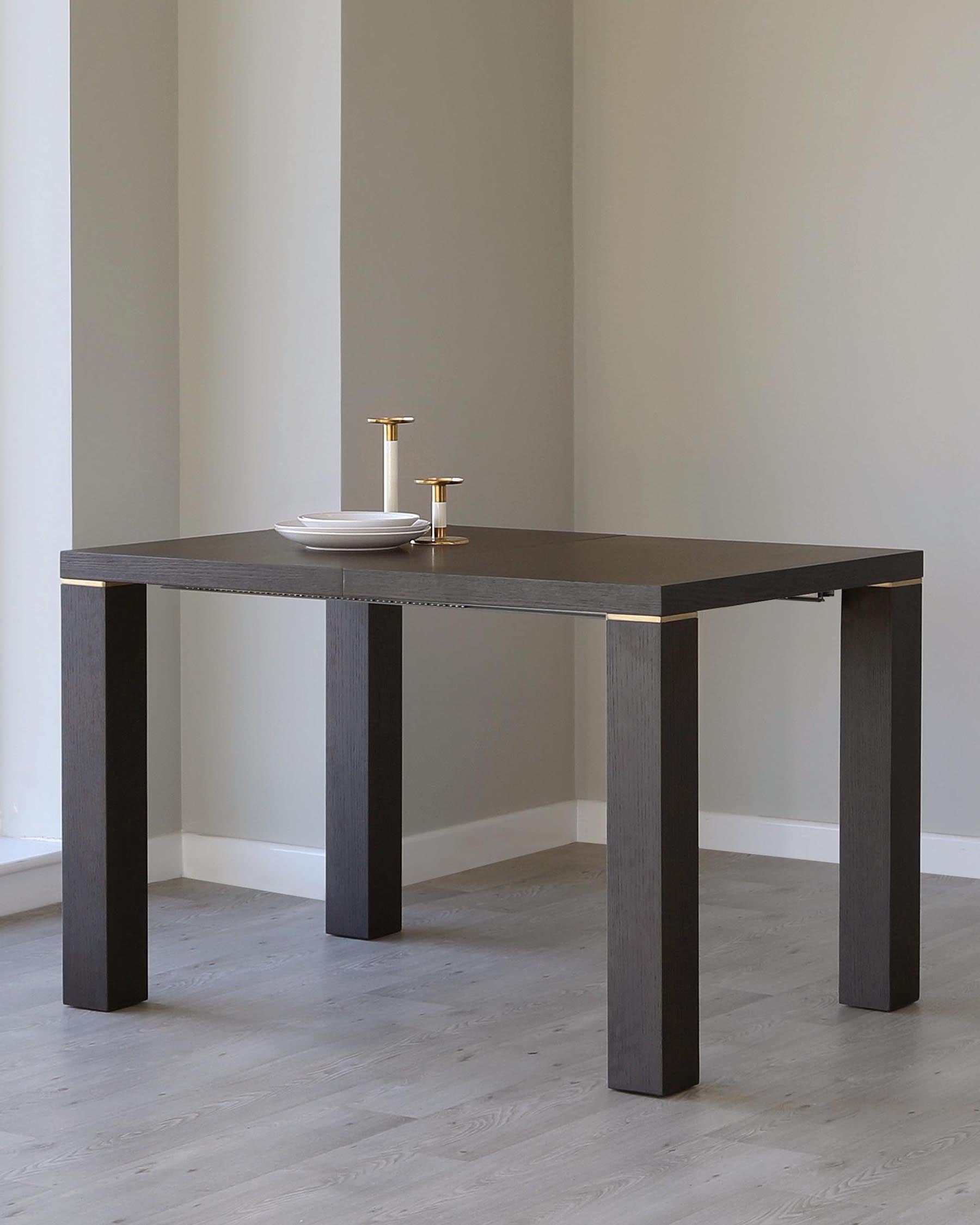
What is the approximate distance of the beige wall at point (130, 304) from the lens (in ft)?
13.9

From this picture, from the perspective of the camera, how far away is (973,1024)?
3.28 metres

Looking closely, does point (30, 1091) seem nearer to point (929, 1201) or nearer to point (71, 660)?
point (71, 660)

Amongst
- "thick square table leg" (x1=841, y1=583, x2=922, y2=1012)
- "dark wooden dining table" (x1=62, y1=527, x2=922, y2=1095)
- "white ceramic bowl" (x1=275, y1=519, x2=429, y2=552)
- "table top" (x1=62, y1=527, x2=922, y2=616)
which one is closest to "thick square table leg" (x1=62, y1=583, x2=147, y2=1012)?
"dark wooden dining table" (x1=62, y1=527, x2=922, y2=1095)

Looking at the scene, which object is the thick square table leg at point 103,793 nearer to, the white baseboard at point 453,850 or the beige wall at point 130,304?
the white baseboard at point 453,850

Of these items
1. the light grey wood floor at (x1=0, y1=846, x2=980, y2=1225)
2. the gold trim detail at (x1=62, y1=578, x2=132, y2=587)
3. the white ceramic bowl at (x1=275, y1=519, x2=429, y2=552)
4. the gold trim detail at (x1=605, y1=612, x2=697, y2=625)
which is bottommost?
the light grey wood floor at (x1=0, y1=846, x2=980, y2=1225)

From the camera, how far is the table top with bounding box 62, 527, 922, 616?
2.88m

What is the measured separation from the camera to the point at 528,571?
3.01m

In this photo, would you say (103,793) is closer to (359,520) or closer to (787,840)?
(359,520)

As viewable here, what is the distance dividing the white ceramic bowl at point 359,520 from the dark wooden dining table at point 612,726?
0.18ft

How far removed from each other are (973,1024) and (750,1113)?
62 cm

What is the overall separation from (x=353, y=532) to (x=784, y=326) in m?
1.74

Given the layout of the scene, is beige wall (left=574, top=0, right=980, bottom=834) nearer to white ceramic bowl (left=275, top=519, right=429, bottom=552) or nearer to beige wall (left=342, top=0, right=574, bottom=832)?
beige wall (left=342, top=0, right=574, bottom=832)

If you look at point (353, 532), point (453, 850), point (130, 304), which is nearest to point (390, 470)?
point (353, 532)

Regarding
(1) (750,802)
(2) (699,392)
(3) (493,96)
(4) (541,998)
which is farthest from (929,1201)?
(3) (493,96)
